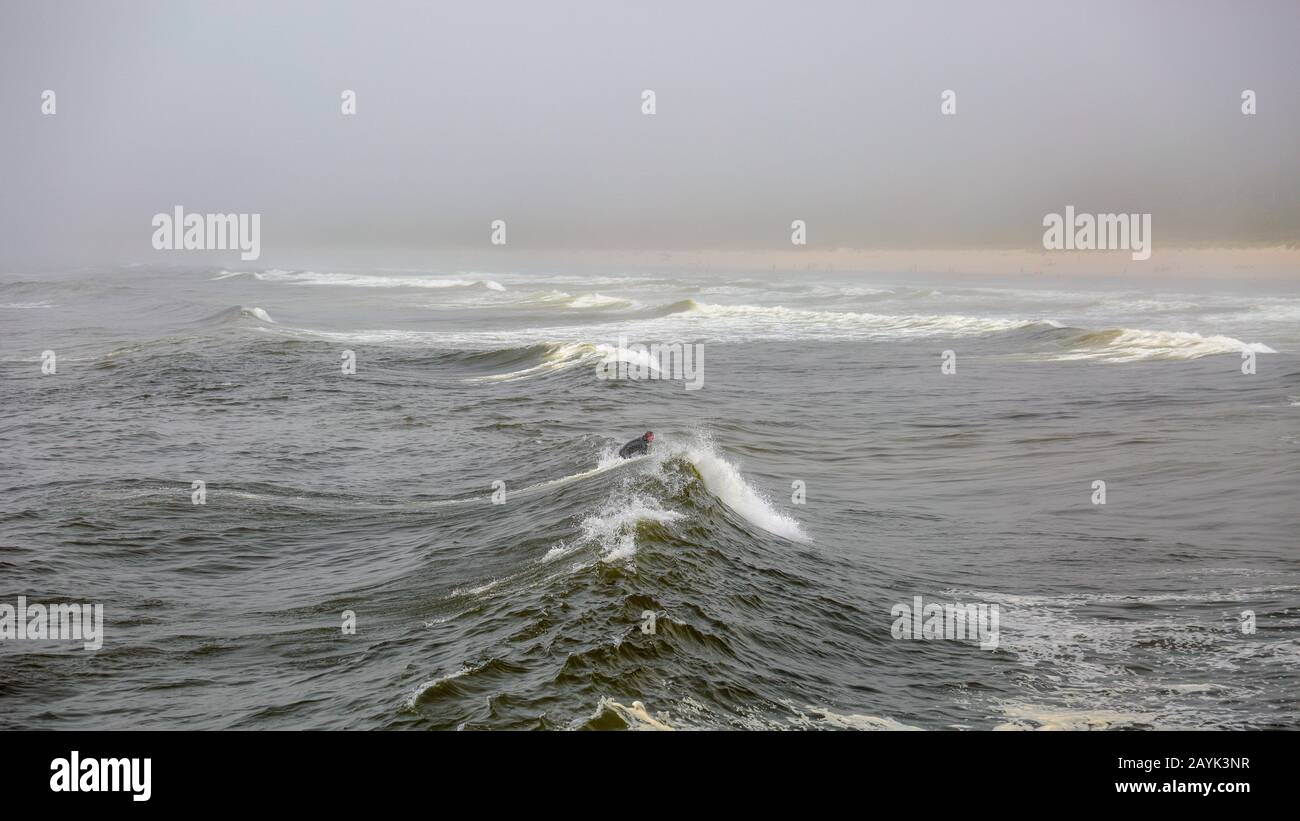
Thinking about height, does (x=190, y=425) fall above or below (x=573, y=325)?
below

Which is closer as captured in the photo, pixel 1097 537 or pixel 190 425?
pixel 1097 537

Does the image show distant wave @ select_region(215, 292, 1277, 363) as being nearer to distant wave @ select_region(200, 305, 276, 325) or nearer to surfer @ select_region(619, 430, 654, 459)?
distant wave @ select_region(200, 305, 276, 325)

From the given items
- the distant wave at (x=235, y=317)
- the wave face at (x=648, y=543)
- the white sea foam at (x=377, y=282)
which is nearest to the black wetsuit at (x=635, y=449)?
the wave face at (x=648, y=543)

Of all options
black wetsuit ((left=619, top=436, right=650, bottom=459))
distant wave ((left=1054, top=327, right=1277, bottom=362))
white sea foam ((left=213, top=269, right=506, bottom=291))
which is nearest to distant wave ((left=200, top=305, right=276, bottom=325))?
distant wave ((left=1054, top=327, right=1277, bottom=362))

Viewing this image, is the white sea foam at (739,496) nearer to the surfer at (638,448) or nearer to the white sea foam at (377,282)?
the surfer at (638,448)

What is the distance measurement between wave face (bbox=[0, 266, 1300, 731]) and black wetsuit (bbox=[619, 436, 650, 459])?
280 mm

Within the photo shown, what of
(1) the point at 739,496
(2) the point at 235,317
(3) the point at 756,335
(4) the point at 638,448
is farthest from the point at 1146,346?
(2) the point at 235,317

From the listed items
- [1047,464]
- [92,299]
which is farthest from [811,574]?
[92,299]

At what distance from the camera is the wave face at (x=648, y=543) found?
731 centimetres

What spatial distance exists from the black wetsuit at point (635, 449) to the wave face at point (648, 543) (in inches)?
11.0

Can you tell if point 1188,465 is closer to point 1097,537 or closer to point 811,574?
point 1097,537
